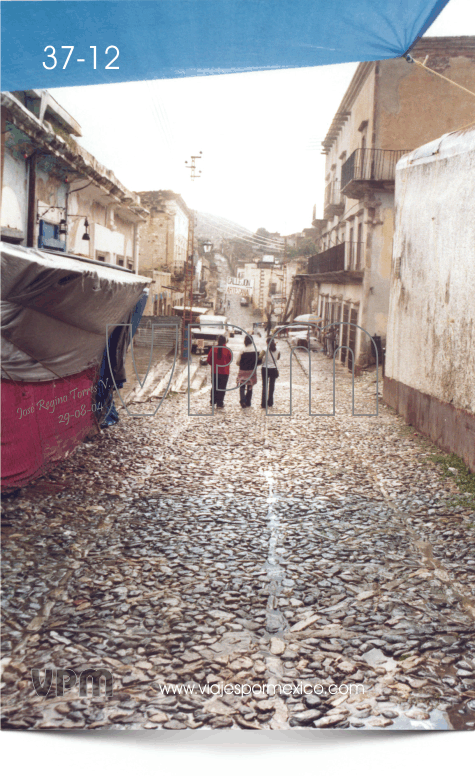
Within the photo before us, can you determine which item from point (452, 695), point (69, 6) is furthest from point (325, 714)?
point (69, 6)

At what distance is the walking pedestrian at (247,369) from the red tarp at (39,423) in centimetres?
359

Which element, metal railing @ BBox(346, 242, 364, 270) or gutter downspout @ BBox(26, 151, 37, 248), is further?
metal railing @ BBox(346, 242, 364, 270)

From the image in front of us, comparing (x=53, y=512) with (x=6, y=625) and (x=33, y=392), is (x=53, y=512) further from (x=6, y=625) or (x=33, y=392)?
(x=6, y=625)

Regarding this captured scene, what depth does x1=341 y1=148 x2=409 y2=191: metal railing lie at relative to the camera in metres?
14.7

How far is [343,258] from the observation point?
17.7 meters

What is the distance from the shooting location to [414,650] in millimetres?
3162

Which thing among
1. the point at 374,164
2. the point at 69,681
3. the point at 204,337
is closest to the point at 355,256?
the point at 374,164

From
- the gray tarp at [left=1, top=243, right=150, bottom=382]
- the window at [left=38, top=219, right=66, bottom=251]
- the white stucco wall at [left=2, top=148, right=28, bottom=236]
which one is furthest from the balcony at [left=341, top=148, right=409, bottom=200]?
the gray tarp at [left=1, top=243, right=150, bottom=382]

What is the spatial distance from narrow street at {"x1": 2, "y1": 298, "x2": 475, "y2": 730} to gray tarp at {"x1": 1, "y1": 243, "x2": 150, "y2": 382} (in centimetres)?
109

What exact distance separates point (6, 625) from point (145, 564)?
3.47 ft

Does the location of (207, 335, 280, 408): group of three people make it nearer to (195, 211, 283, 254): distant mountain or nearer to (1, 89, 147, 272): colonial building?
A: (1, 89, 147, 272): colonial building

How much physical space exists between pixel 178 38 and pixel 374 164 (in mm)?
12195

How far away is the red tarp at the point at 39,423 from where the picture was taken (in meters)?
5.12

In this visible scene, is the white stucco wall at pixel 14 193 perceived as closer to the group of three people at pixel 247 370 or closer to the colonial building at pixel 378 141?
the group of three people at pixel 247 370
